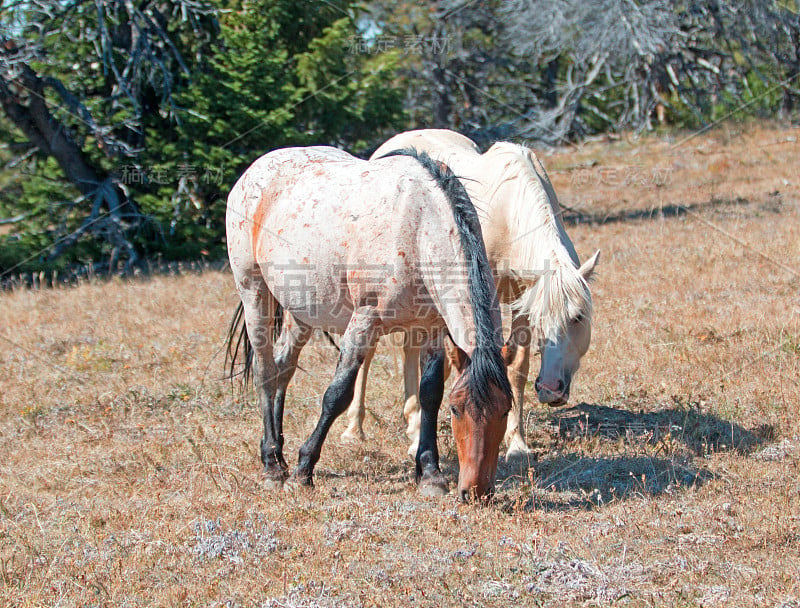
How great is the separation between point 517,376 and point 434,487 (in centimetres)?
119

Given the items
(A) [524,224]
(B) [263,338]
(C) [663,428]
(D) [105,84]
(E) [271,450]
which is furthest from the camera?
(D) [105,84]

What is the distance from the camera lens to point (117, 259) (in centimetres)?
1209

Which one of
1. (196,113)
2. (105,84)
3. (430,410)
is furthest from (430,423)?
(105,84)

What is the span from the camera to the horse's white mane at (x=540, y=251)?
4.38m

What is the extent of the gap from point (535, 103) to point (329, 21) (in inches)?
362

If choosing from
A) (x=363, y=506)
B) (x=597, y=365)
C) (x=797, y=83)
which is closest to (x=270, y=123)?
(x=597, y=365)

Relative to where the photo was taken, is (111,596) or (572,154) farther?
(572,154)

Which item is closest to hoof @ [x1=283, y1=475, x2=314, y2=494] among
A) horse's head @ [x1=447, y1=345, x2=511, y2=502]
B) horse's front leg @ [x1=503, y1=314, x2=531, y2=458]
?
horse's head @ [x1=447, y1=345, x2=511, y2=502]

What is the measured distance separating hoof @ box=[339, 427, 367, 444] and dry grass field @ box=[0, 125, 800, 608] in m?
0.10

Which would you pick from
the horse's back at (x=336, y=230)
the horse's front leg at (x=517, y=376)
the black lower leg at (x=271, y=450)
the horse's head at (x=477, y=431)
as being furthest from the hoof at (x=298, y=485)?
the horse's front leg at (x=517, y=376)

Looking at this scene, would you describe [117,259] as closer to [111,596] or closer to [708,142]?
[111,596]

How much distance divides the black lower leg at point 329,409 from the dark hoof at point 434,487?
0.62m

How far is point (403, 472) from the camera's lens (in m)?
5.18

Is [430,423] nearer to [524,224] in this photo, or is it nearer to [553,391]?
[553,391]
